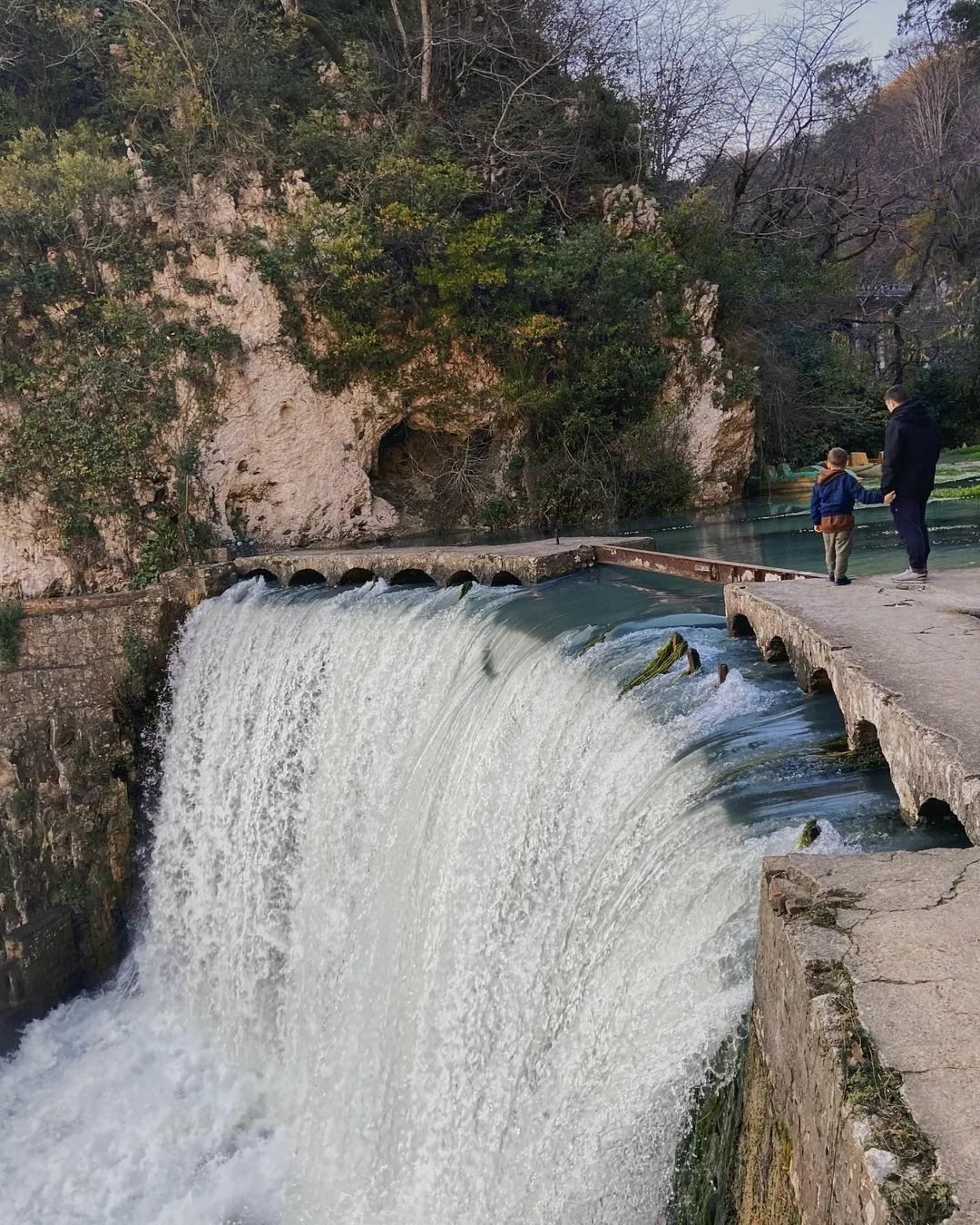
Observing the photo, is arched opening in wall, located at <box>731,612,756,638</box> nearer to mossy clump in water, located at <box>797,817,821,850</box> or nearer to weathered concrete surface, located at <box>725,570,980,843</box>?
weathered concrete surface, located at <box>725,570,980,843</box>

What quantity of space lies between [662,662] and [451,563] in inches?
172

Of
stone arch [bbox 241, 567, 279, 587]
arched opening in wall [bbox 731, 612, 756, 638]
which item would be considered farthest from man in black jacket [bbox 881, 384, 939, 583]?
stone arch [bbox 241, 567, 279, 587]

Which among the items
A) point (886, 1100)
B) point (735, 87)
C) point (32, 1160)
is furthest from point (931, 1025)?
point (735, 87)

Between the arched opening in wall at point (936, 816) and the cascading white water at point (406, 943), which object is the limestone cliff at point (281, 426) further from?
the arched opening in wall at point (936, 816)

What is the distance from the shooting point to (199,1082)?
770cm

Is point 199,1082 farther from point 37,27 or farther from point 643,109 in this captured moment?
point 643,109

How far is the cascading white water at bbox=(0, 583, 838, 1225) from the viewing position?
11.7 ft

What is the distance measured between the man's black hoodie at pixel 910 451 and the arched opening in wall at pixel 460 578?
452 centimetres

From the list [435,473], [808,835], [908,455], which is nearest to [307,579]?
[435,473]

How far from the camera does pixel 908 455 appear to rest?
5.99m

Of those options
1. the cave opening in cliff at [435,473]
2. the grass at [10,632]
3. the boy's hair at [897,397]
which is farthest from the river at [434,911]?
the cave opening in cliff at [435,473]

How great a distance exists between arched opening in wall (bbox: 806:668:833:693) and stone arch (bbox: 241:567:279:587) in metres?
7.58

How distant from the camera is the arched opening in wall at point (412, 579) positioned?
10.2m

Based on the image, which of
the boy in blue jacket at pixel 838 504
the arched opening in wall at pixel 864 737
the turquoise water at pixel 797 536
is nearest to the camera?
the arched opening in wall at pixel 864 737
